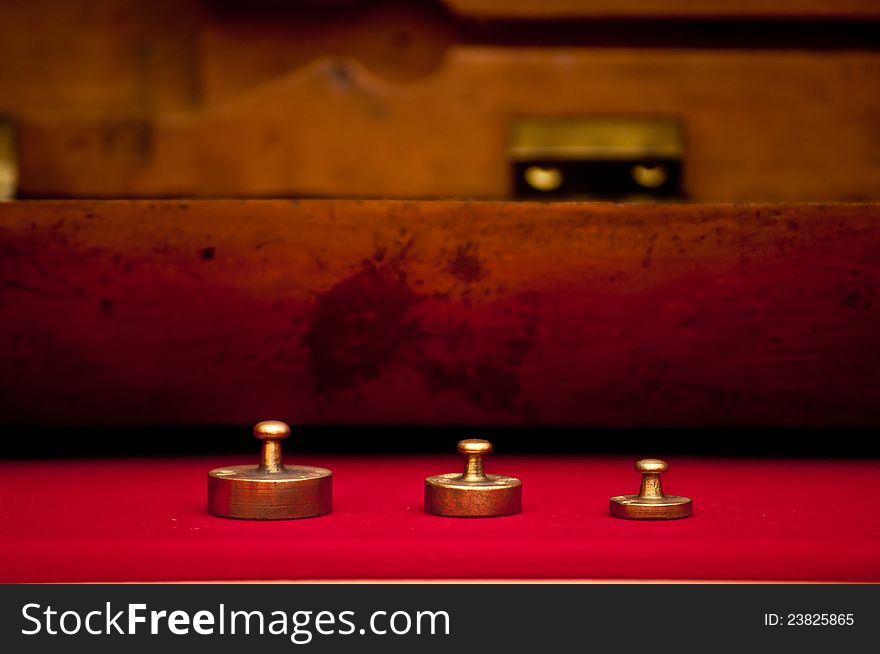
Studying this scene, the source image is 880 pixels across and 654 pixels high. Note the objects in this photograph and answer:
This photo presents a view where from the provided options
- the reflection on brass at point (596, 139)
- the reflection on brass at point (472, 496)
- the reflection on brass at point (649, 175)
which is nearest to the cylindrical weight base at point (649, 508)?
the reflection on brass at point (472, 496)

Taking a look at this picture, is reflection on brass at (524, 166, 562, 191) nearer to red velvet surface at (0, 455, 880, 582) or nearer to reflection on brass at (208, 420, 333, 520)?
red velvet surface at (0, 455, 880, 582)

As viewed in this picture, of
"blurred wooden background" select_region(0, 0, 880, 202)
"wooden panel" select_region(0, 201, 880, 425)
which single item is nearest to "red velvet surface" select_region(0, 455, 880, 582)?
"wooden panel" select_region(0, 201, 880, 425)

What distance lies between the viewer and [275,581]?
882 millimetres

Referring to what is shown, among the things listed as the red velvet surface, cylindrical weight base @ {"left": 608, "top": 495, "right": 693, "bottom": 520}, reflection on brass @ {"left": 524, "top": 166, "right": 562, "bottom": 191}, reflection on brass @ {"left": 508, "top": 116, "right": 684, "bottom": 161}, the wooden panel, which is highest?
reflection on brass @ {"left": 508, "top": 116, "right": 684, "bottom": 161}

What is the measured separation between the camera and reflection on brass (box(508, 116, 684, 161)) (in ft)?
18.8

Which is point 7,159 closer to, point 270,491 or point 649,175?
point 649,175

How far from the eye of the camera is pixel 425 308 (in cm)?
170

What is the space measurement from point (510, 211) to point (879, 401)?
2.32 feet

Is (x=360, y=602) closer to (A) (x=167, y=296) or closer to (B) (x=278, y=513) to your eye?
(B) (x=278, y=513)

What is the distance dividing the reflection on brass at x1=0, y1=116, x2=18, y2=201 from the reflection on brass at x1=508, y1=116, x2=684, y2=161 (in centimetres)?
288

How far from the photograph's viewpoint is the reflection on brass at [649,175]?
5.83 metres

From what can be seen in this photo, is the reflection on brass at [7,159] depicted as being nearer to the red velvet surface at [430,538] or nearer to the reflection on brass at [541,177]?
the reflection on brass at [541,177]

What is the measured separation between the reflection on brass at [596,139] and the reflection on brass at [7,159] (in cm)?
288

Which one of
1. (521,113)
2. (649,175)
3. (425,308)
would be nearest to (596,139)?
(649,175)
